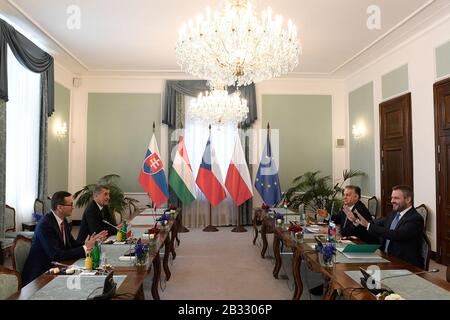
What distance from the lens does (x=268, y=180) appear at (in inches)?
304

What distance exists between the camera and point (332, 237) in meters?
3.28

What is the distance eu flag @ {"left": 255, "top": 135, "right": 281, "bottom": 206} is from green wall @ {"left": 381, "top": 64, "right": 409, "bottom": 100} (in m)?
2.68

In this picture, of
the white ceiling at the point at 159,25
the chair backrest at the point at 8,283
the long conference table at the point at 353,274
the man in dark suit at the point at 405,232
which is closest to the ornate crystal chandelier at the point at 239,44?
the white ceiling at the point at 159,25

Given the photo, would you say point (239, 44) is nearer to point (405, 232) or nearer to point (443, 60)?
point (405, 232)

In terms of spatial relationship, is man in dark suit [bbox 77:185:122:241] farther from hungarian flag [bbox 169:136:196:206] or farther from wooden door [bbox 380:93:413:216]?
wooden door [bbox 380:93:413:216]

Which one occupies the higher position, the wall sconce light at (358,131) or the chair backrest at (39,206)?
the wall sconce light at (358,131)

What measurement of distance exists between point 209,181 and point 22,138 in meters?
3.72

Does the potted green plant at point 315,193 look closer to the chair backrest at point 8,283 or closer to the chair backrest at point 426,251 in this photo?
the chair backrest at point 426,251

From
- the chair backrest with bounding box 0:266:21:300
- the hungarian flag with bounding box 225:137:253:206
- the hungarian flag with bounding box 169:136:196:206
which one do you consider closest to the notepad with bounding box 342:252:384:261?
the chair backrest with bounding box 0:266:21:300

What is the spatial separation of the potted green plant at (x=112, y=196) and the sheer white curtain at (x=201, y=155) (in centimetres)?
136

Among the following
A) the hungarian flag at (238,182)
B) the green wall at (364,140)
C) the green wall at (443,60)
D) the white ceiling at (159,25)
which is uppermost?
the white ceiling at (159,25)

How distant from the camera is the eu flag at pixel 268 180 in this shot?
25.2 ft
